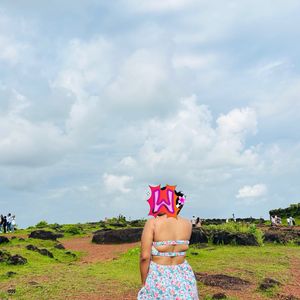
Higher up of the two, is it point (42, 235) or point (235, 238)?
point (42, 235)

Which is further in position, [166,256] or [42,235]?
[42,235]

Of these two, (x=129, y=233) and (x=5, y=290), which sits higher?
(x=129, y=233)

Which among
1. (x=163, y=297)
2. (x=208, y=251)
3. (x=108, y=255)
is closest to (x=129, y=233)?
(x=108, y=255)

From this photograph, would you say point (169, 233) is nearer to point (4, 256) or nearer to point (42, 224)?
point (4, 256)

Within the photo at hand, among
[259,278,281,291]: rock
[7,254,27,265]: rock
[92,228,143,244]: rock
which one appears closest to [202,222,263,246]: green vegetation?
[92,228,143,244]: rock

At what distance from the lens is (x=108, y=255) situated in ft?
70.0

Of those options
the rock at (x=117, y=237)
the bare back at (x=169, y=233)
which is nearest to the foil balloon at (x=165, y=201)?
the bare back at (x=169, y=233)

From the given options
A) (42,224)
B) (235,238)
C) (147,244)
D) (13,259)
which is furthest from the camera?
(42,224)

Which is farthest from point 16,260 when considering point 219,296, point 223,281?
point 219,296

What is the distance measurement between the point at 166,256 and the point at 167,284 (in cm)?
35

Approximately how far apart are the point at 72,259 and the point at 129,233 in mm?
7023

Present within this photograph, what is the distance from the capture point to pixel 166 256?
5703 millimetres

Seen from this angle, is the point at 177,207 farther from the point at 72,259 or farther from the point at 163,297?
the point at 72,259

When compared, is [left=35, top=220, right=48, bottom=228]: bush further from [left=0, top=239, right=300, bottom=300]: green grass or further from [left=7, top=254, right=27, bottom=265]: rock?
[left=7, top=254, right=27, bottom=265]: rock
